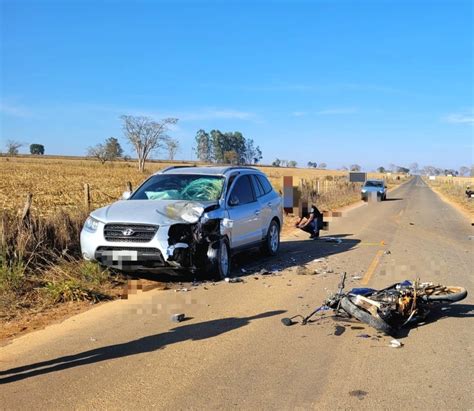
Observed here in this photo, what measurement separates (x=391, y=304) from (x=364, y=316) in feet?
1.08

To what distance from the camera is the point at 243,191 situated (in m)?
9.48

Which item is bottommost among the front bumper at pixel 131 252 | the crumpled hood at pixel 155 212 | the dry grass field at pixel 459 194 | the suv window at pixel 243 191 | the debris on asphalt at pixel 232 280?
the dry grass field at pixel 459 194

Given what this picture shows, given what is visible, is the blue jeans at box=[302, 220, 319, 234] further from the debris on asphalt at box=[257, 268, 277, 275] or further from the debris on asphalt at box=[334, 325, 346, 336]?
the debris on asphalt at box=[334, 325, 346, 336]

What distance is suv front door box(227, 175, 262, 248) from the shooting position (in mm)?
8625

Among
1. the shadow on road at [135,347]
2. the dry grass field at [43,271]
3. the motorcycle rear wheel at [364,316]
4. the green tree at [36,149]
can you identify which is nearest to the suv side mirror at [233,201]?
the dry grass field at [43,271]

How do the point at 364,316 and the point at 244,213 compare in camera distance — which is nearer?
the point at 364,316

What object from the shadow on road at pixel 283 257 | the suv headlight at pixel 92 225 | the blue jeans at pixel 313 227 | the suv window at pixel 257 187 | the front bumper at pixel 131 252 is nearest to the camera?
the front bumper at pixel 131 252

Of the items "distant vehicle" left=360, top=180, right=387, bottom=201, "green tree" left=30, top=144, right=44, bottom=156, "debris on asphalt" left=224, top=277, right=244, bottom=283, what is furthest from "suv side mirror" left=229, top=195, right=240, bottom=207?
"green tree" left=30, top=144, right=44, bottom=156

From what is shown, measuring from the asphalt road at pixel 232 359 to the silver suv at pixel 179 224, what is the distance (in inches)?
21.7

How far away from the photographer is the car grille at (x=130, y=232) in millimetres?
7242

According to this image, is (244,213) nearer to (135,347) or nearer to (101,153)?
(135,347)

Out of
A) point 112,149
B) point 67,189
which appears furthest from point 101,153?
point 67,189

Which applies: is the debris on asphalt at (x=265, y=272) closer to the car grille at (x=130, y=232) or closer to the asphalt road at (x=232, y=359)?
the asphalt road at (x=232, y=359)

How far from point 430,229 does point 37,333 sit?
1402cm
